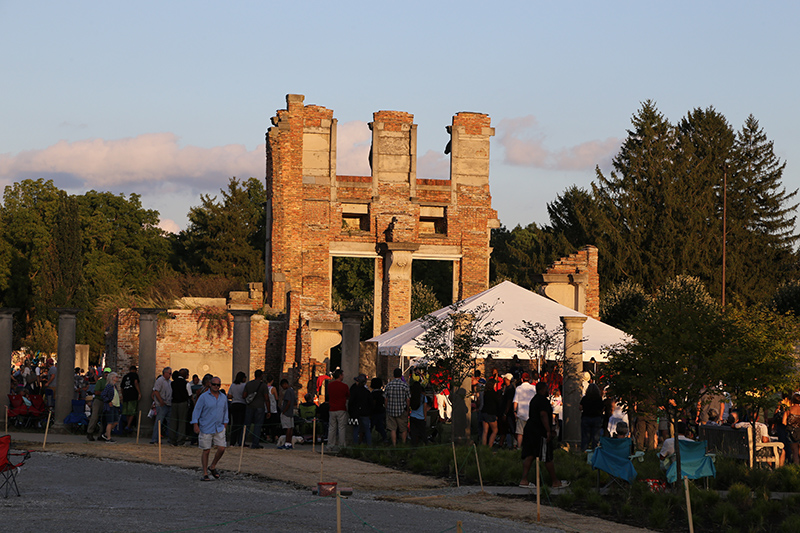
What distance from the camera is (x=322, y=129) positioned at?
119 feet

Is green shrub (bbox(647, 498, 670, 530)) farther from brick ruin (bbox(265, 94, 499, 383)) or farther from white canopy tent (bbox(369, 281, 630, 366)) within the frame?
brick ruin (bbox(265, 94, 499, 383))

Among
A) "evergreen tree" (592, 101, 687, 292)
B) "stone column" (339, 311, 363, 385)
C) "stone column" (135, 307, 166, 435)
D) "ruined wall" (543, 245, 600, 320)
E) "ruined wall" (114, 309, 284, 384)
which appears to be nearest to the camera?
"stone column" (339, 311, 363, 385)

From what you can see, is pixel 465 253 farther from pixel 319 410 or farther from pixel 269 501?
pixel 269 501

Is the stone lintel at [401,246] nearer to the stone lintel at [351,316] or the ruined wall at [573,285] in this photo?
the ruined wall at [573,285]

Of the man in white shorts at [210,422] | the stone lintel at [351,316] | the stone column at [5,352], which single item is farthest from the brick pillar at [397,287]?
the man in white shorts at [210,422]

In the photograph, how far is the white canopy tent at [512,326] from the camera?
1998cm

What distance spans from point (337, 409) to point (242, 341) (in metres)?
4.02

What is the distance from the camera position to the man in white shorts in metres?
13.4

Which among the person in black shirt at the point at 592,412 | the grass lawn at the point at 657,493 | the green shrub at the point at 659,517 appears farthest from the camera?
the person in black shirt at the point at 592,412

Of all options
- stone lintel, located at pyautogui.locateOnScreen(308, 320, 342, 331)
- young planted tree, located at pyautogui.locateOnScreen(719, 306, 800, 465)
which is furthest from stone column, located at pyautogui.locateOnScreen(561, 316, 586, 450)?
stone lintel, located at pyautogui.locateOnScreen(308, 320, 342, 331)

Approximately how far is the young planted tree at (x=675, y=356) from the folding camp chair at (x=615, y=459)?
2.22 ft

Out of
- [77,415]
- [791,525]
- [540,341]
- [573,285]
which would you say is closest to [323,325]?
[573,285]

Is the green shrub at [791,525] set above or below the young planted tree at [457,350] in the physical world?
below

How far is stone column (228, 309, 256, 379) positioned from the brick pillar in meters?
14.0
